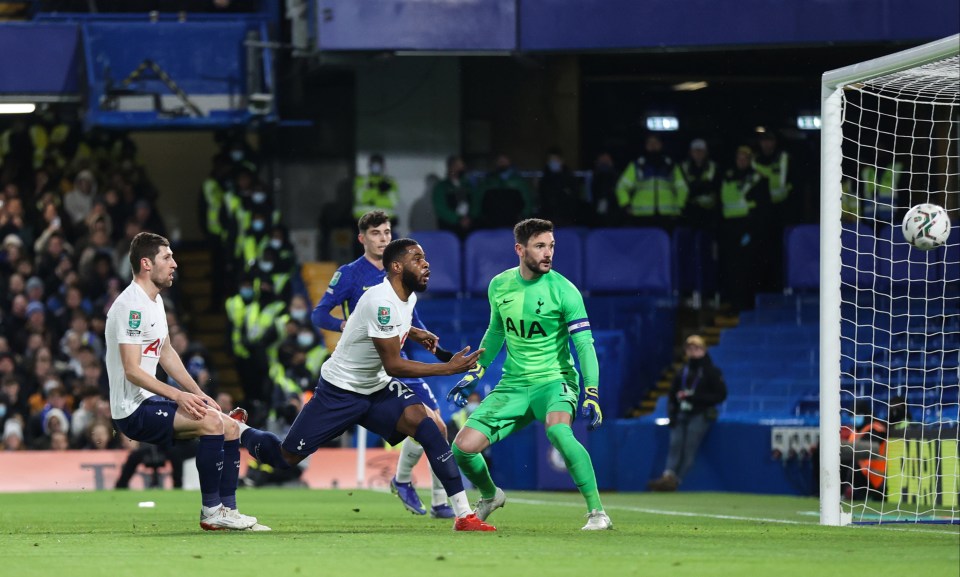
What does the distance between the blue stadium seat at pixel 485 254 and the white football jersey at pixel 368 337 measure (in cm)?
1176

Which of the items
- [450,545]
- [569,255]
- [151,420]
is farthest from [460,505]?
[569,255]

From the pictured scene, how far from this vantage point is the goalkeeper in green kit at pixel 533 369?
10.4 meters

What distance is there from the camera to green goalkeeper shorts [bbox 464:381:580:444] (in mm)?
10531

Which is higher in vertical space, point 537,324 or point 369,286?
point 369,286

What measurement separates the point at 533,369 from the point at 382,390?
958 mm

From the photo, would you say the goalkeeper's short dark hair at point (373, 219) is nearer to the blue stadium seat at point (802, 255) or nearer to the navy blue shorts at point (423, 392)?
the navy blue shorts at point (423, 392)

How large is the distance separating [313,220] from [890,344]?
11.1m

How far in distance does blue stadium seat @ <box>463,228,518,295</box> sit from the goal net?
443 centimetres

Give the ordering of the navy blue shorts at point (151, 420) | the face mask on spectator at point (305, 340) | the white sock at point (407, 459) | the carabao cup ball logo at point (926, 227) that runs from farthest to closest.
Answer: the face mask on spectator at point (305, 340)
the white sock at point (407, 459)
the carabao cup ball logo at point (926, 227)
the navy blue shorts at point (151, 420)

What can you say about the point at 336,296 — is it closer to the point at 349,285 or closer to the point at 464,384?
the point at 349,285

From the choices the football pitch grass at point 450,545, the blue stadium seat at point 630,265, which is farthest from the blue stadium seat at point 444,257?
the football pitch grass at point 450,545

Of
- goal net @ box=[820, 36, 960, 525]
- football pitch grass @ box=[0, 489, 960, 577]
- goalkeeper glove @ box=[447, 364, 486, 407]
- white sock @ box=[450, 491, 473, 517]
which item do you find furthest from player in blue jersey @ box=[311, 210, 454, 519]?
goal net @ box=[820, 36, 960, 525]

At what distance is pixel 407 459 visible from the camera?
1237cm

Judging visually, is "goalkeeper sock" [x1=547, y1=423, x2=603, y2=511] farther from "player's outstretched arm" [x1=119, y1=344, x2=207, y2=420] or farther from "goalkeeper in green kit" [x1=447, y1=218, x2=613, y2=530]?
"player's outstretched arm" [x1=119, y1=344, x2=207, y2=420]
